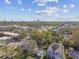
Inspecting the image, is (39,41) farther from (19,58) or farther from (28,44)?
(19,58)

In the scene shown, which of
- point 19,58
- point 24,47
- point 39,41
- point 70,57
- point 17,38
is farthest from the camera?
point 17,38

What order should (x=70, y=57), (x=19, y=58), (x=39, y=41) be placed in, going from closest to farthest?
(x=19, y=58) < (x=70, y=57) < (x=39, y=41)

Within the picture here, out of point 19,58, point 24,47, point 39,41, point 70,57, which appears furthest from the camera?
point 39,41

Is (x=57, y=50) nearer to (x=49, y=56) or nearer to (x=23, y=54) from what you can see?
(x=49, y=56)

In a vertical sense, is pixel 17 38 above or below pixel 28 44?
below

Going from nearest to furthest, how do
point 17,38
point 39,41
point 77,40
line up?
point 77,40, point 39,41, point 17,38

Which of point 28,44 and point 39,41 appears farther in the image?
point 39,41

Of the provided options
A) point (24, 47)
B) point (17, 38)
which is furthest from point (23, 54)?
point (17, 38)

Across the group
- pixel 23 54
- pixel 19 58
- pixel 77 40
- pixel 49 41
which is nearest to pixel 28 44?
pixel 23 54

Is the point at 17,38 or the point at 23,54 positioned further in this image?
the point at 17,38
